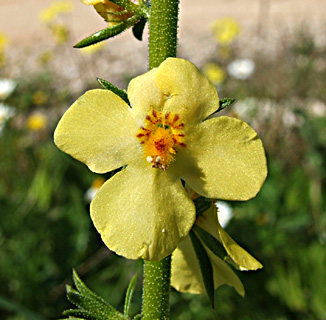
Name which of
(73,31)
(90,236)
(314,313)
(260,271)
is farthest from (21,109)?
(73,31)

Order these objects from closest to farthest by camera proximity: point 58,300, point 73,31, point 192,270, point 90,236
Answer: point 192,270, point 58,300, point 90,236, point 73,31

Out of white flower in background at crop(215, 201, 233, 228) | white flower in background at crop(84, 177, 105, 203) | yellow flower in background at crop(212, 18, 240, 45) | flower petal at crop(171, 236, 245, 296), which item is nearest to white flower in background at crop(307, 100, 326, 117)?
yellow flower in background at crop(212, 18, 240, 45)

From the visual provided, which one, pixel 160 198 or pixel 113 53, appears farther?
pixel 113 53

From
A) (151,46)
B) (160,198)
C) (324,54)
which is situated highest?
(151,46)

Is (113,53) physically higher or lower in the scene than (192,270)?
lower

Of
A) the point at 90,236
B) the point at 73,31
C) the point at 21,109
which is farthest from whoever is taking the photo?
the point at 73,31

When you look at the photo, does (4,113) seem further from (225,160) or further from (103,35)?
(225,160)

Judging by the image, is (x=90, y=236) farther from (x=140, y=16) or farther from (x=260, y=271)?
(x=140, y=16)
